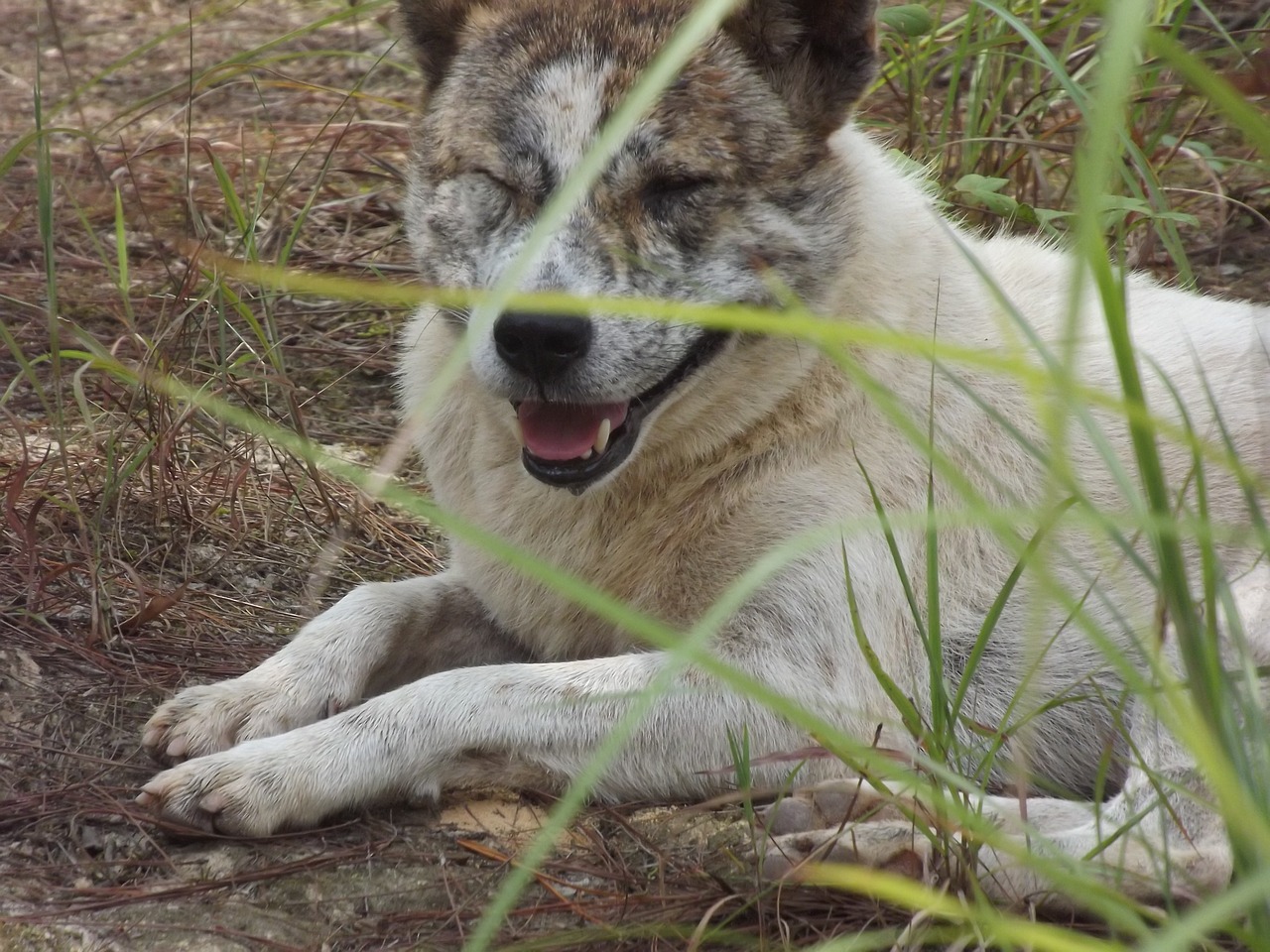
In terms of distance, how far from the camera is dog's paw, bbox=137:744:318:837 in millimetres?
2328

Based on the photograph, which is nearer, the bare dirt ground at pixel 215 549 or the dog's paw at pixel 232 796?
the bare dirt ground at pixel 215 549

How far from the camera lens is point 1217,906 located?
1.03 meters

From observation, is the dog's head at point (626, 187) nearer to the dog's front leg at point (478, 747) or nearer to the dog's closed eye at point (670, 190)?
the dog's closed eye at point (670, 190)

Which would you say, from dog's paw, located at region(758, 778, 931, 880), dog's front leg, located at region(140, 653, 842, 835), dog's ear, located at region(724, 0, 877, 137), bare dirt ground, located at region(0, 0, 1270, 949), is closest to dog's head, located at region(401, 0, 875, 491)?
dog's ear, located at region(724, 0, 877, 137)

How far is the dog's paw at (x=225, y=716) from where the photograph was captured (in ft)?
8.36

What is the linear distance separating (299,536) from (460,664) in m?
0.69

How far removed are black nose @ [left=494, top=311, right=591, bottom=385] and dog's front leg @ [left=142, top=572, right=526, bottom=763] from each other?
70cm

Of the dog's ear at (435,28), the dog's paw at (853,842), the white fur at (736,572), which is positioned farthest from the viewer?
the dog's ear at (435,28)

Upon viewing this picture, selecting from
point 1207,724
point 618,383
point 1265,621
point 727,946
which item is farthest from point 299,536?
point 1207,724

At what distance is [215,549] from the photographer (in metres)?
3.39

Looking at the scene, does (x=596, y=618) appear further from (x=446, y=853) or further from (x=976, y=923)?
(x=976, y=923)

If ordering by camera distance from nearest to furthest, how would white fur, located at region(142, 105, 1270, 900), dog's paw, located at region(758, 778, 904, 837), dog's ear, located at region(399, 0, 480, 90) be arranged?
dog's paw, located at region(758, 778, 904, 837) < white fur, located at region(142, 105, 1270, 900) < dog's ear, located at region(399, 0, 480, 90)

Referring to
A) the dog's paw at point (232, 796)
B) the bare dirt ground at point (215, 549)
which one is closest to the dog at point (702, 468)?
the dog's paw at point (232, 796)

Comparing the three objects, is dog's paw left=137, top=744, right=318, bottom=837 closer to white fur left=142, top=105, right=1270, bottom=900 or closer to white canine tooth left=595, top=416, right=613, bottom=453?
white fur left=142, top=105, right=1270, bottom=900
